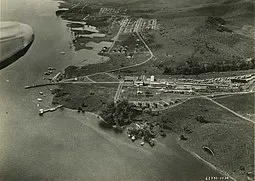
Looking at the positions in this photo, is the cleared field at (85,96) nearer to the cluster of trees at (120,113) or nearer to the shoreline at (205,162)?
the cluster of trees at (120,113)

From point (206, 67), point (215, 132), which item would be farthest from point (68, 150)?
point (206, 67)

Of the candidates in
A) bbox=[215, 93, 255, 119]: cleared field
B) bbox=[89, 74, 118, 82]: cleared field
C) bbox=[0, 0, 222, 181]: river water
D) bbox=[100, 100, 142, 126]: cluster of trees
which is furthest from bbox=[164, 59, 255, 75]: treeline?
bbox=[0, 0, 222, 181]: river water

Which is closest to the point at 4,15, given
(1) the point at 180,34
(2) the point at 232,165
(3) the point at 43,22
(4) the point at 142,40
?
(3) the point at 43,22

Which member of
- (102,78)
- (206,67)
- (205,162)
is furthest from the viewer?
(206,67)

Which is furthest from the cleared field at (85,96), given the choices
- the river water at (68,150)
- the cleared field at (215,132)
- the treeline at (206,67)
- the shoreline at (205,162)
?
the shoreline at (205,162)

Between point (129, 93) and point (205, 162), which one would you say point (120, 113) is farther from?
point (205, 162)

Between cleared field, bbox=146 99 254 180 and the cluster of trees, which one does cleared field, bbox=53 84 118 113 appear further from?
cleared field, bbox=146 99 254 180
